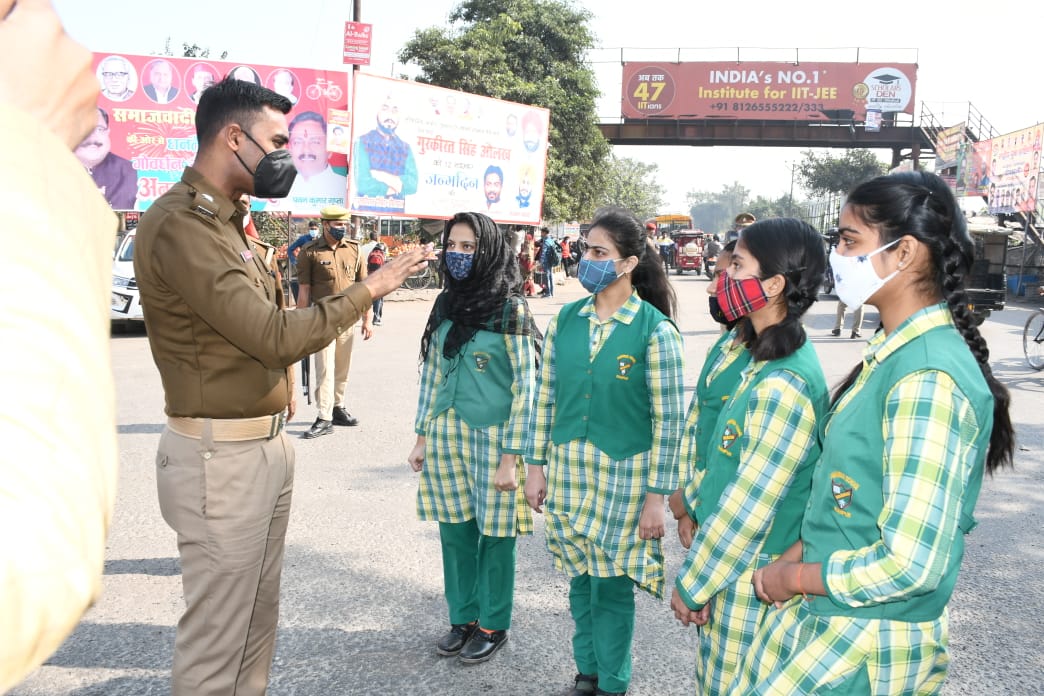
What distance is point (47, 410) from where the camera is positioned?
0.49 metres

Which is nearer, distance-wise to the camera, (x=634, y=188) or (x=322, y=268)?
(x=322, y=268)

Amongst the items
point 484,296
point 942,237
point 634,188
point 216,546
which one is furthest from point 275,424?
point 634,188

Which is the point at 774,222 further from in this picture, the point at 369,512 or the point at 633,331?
the point at 369,512

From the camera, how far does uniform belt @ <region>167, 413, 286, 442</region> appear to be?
97.3 inches

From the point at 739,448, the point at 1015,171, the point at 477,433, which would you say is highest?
the point at 1015,171

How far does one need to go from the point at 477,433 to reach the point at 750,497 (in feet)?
5.24

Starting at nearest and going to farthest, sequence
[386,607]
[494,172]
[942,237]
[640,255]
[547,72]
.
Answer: [942,237], [640,255], [386,607], [494,172], [547,72]

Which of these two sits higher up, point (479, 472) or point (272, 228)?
point (272, 228)

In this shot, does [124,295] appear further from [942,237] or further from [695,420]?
[942,237]

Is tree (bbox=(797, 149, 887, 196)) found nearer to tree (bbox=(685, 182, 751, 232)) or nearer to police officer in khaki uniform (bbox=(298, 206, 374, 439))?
police officer in khaki uniform (bbox=(298, 206, 374, 439))

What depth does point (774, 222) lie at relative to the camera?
270cm

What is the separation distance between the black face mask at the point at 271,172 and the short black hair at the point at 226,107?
6 cm

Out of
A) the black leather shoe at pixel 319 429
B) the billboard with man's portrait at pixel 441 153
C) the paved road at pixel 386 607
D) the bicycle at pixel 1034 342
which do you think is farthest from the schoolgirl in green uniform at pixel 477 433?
the billboard with man's portrait at pixel 441 153

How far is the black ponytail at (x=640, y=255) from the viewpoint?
3.31 m
